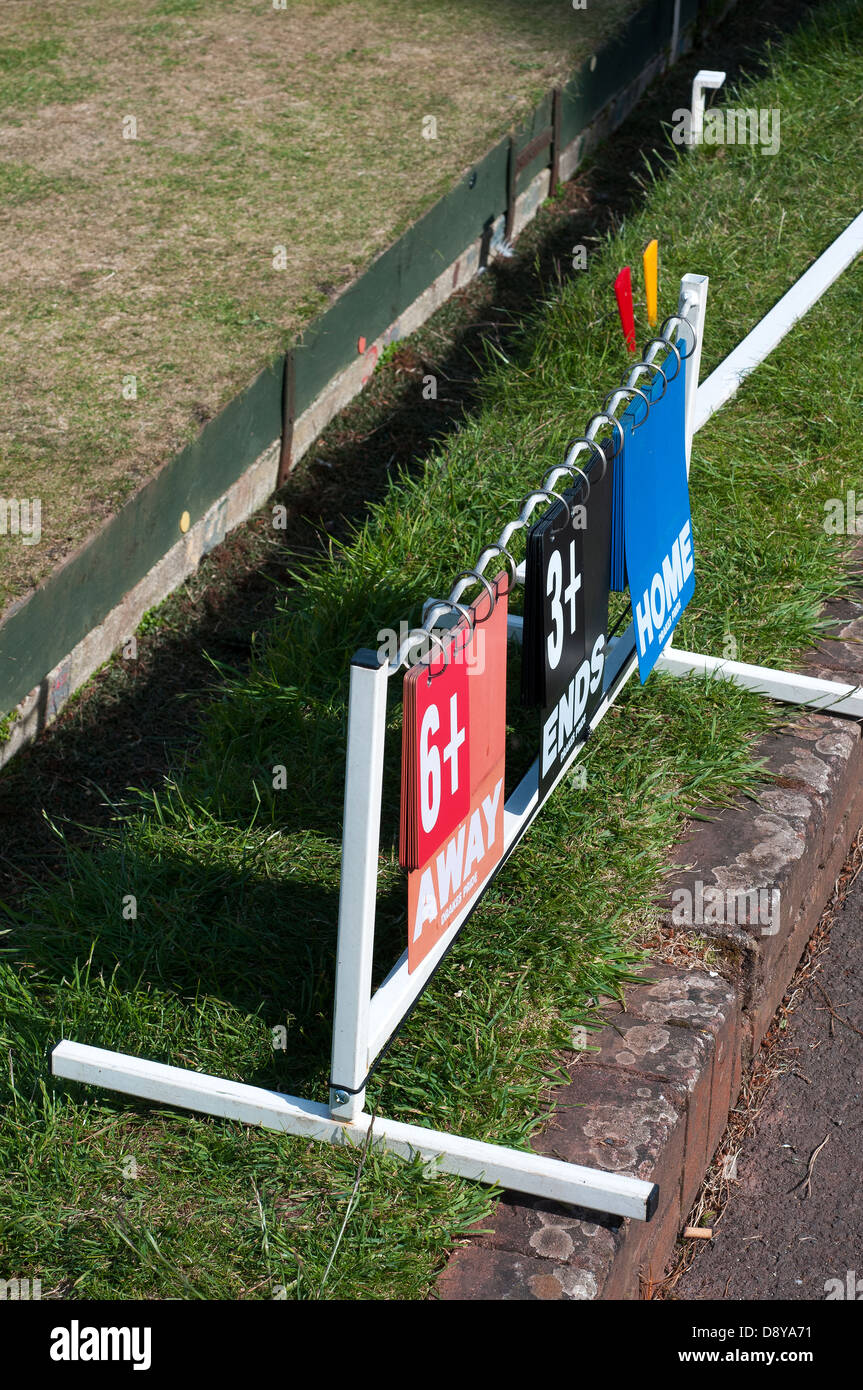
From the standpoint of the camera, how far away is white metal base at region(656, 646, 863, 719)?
3.33 m

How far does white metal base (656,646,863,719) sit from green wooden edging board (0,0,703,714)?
166 cm

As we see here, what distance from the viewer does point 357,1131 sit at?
230 centimetres

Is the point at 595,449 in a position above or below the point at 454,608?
above

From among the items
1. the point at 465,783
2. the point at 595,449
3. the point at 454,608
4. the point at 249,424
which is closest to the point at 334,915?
the point at 465,783

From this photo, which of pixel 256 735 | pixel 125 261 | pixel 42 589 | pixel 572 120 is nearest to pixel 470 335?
pixel 125 261

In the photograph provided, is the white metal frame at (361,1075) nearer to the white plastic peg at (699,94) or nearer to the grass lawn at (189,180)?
the grass lawn at (189,180)

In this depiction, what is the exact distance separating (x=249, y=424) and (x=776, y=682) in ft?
7.15

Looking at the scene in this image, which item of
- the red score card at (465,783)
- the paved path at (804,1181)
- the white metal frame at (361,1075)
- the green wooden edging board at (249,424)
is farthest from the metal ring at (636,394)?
the green wooden edging board at (249,424)

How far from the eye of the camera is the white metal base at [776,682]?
333cm

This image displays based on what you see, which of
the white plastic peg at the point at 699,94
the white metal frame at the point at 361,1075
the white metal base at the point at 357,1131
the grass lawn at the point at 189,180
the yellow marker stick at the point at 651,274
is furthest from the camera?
the white plastic peg at the point at 699,94

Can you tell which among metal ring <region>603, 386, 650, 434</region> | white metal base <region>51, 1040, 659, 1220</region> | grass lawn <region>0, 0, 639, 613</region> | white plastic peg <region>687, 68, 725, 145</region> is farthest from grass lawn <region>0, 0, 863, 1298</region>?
white plastic peg <region>687, 68, 725, 145</region>

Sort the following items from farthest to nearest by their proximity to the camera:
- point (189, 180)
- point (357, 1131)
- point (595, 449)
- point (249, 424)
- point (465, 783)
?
point (189, 180) → point (249, 424) → point (595, 449) → point (357, 1131) → point (465, 783)

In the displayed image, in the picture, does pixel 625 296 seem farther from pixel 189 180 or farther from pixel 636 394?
pixel 189 180

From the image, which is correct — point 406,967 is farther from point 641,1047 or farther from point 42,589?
point 42,589
